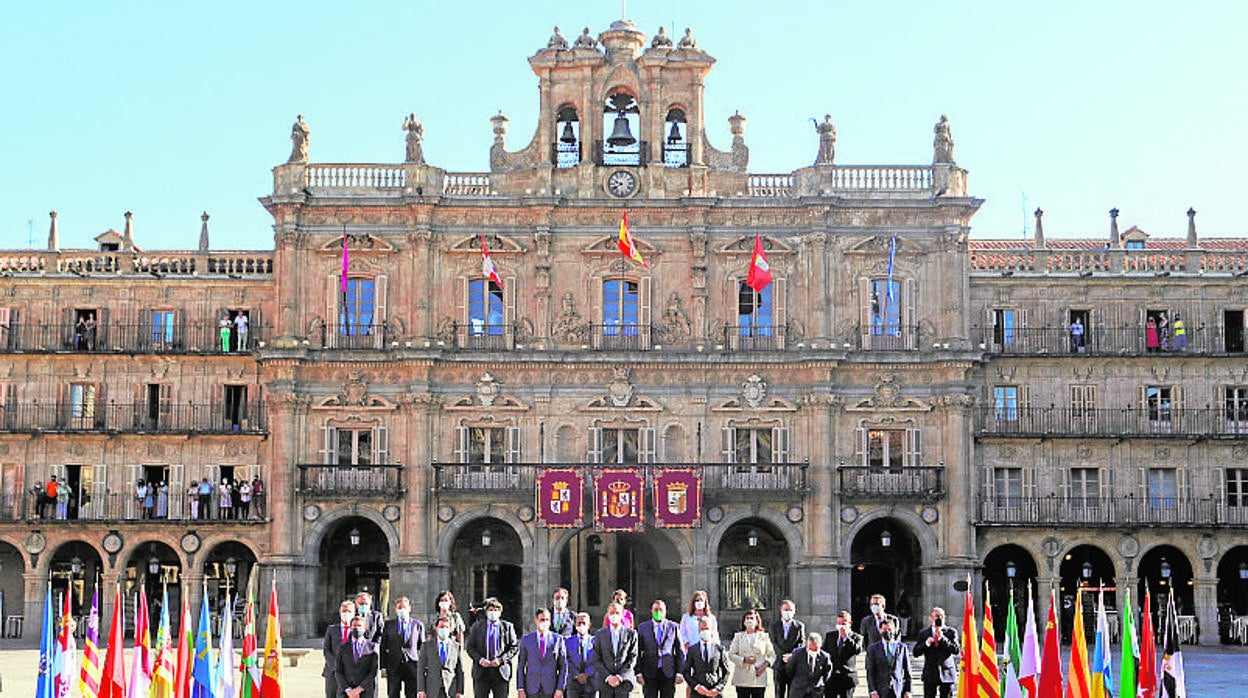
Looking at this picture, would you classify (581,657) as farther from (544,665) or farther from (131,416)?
(131,416)

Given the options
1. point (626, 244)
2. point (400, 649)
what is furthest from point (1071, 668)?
point (626, 244)

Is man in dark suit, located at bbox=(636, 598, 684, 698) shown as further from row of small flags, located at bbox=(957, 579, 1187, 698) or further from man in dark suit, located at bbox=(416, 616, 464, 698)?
row of small flags, located at bbox=(957, 579, 1187, 698)

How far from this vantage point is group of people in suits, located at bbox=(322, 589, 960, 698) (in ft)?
80.9

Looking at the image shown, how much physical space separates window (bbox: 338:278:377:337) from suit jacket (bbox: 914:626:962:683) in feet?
95.5

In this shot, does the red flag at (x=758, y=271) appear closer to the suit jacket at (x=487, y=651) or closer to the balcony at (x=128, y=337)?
the balcony at (x=128, y=337)

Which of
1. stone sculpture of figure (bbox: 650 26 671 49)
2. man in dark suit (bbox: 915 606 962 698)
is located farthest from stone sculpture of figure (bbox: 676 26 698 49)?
man in dark suit (bbox: 915 606 962 698)

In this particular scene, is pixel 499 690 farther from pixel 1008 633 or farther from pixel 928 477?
pixel 928 477

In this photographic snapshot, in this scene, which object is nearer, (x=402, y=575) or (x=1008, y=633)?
(x=1008, y=633)

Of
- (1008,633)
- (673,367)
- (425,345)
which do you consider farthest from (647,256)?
(1008,633)

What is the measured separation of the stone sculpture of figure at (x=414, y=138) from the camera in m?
53.7

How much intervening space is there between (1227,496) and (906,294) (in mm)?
11321

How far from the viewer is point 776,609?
55.2 meters

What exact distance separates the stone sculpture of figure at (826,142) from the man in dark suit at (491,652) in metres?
30.1

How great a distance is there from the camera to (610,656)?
2452 centimetres
